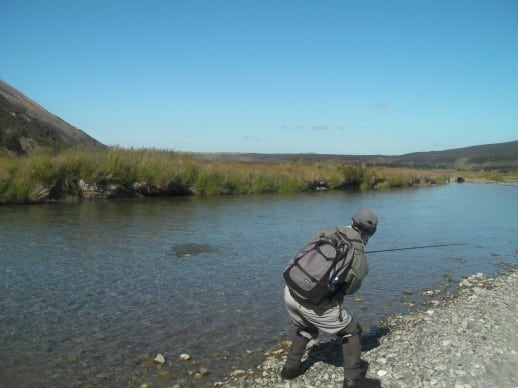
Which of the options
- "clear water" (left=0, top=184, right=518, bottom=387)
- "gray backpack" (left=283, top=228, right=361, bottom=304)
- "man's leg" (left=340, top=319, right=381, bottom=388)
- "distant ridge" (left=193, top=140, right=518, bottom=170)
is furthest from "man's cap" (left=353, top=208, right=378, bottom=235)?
"distant ridge" (left=193, top=140, right=518, bottom=170)

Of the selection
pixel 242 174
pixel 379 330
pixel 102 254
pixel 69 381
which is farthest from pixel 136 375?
pixel 242 174

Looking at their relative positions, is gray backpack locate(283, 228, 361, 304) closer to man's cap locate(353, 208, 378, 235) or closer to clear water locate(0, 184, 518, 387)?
man's cap locate(353, 208, 378, 235)

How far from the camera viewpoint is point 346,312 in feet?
16.7

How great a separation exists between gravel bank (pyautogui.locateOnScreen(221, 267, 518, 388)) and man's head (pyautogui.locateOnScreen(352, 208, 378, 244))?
1677mm

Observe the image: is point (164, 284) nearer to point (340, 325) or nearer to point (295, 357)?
point (295, 357)

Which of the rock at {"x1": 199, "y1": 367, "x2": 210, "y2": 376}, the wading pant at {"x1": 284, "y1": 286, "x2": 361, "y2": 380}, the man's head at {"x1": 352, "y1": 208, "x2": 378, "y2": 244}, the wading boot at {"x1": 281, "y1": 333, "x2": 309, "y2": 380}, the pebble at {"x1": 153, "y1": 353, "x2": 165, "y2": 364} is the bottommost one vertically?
the rock at {"x1": 199, "y1": 367, "x2": 210, "y2": 376}

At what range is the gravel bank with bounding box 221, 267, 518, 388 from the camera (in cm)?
528

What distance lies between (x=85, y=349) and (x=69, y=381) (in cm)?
89

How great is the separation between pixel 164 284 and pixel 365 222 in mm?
5537

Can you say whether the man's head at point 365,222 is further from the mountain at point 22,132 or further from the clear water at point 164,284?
the mountain at point 22,132

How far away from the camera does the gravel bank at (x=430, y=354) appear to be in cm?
528

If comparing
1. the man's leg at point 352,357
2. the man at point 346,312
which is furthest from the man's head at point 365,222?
the man's leg at point 352,357

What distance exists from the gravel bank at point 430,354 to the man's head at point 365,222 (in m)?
1.68

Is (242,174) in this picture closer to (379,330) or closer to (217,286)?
(217,286)
